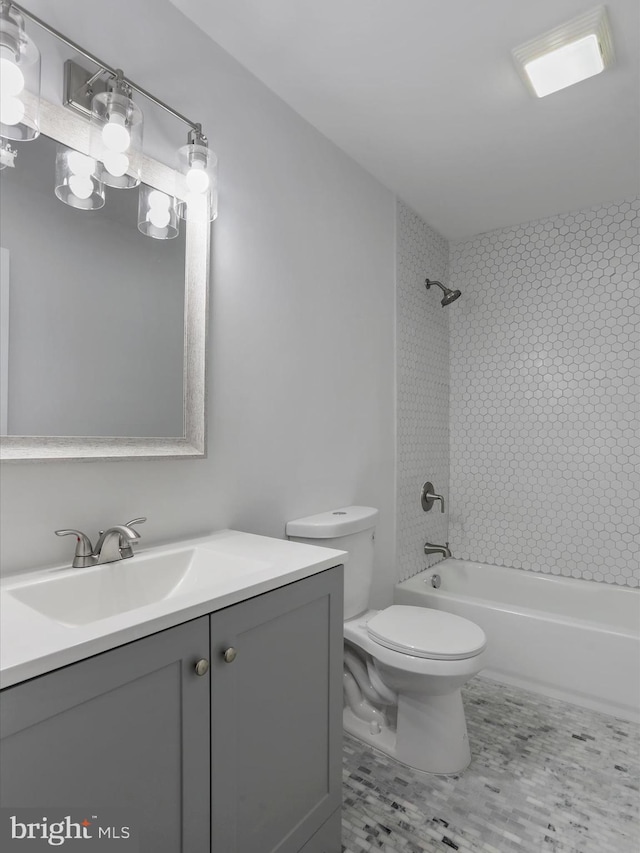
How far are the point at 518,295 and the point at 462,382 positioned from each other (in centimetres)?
63

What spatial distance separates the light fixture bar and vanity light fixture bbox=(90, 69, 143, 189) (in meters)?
0.03

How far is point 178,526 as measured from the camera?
1.50m

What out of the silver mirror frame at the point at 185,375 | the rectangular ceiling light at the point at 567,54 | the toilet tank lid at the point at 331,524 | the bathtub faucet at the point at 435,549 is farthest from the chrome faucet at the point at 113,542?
the bathtub faucet at the point at 435,549

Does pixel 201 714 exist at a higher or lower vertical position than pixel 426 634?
higher

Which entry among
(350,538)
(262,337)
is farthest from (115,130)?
(350,538)

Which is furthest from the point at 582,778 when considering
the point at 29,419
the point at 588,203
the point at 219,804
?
the point at 588,203

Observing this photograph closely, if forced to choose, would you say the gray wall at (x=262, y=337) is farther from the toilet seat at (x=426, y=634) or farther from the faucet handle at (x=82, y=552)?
the toilet seat at (x=426, y=634)

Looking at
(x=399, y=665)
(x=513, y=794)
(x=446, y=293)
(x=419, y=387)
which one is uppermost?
(x=446, y=293)

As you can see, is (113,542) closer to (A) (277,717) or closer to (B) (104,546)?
(B) (104,546)

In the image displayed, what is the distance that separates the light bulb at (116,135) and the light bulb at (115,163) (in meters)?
0.01

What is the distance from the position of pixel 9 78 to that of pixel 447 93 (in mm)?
1510

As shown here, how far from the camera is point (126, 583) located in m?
1.22

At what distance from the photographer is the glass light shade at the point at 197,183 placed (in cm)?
146

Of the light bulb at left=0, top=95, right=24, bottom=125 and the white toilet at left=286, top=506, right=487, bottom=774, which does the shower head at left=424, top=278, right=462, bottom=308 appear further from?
the light bulb at left=0, top=95, right=24, bottom=125
